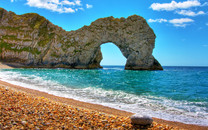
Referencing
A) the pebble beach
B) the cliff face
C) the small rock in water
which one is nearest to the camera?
the pebble beach

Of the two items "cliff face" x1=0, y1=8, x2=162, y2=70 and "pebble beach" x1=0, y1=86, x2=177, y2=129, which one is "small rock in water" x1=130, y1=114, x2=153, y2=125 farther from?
"cliff face" x1=0, y1=8, x2=162, y2=70

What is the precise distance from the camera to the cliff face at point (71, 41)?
6059 cm

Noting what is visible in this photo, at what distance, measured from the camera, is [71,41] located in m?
64.6

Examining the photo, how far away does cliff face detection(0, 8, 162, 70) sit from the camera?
60594 millimetres

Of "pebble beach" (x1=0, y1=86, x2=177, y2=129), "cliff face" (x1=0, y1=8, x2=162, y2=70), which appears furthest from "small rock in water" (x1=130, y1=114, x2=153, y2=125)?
"cliff face" (x1=0, y1=8, x2=162, y2=70)

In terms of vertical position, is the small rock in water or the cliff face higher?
the cliff face

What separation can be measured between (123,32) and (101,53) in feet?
67.8

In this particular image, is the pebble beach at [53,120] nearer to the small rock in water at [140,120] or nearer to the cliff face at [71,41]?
the small rock in water at [140,120]

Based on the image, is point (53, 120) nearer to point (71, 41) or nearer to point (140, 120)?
point (140, 120)

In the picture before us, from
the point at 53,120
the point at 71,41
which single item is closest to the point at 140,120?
the point at 53,120

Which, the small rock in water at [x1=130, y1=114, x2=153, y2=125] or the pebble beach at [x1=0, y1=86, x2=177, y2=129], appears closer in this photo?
the pebble beach at [x1=0, y1=86, x2=177, y2=129]

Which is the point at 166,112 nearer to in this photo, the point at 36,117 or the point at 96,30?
the point at 36,117

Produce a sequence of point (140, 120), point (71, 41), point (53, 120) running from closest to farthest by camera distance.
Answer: point (53, 120) → point (140, 120) → point (71, 41)

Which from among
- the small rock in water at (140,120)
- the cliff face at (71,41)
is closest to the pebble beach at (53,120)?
the small rock in water at (140,120)
